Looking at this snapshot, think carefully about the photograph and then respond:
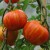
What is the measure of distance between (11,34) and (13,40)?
0.02 meters

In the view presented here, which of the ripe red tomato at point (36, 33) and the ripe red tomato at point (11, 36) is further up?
the ripe red tomato at point (36, 33)

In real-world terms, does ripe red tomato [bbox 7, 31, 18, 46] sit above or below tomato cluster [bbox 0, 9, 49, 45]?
below

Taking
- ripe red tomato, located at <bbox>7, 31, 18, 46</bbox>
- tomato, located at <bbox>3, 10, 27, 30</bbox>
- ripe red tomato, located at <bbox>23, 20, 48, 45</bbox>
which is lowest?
ripe red tomato, located at <bbox>7, 31, 18, 46</bbox>

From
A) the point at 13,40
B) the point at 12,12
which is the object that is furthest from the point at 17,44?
the point at 12,12

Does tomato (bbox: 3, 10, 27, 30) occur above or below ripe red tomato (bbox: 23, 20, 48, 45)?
above

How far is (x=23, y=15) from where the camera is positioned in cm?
56

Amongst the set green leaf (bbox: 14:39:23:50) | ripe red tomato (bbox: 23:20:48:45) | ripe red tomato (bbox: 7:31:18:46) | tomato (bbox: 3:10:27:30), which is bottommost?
green leaf (bbox: 14:39:23:50)

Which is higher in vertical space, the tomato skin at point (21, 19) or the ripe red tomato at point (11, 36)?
the tomato skin at point (21, 19)

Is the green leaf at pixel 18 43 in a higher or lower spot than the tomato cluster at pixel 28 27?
lower

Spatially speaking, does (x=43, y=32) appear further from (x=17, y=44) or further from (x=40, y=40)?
(x=17, y=44)

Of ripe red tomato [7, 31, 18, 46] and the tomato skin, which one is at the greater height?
the tomato skin

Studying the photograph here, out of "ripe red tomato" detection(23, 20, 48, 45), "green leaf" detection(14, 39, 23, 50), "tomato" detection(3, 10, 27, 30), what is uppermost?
"tomato" detection(3, 10, 27, 30)

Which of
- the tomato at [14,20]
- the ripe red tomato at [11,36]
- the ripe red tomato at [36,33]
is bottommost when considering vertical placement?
the ripe red tomato at [11,36]

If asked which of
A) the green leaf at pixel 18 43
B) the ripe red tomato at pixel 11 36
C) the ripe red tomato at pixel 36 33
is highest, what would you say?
the ripe red tomato at pixel 36 33
